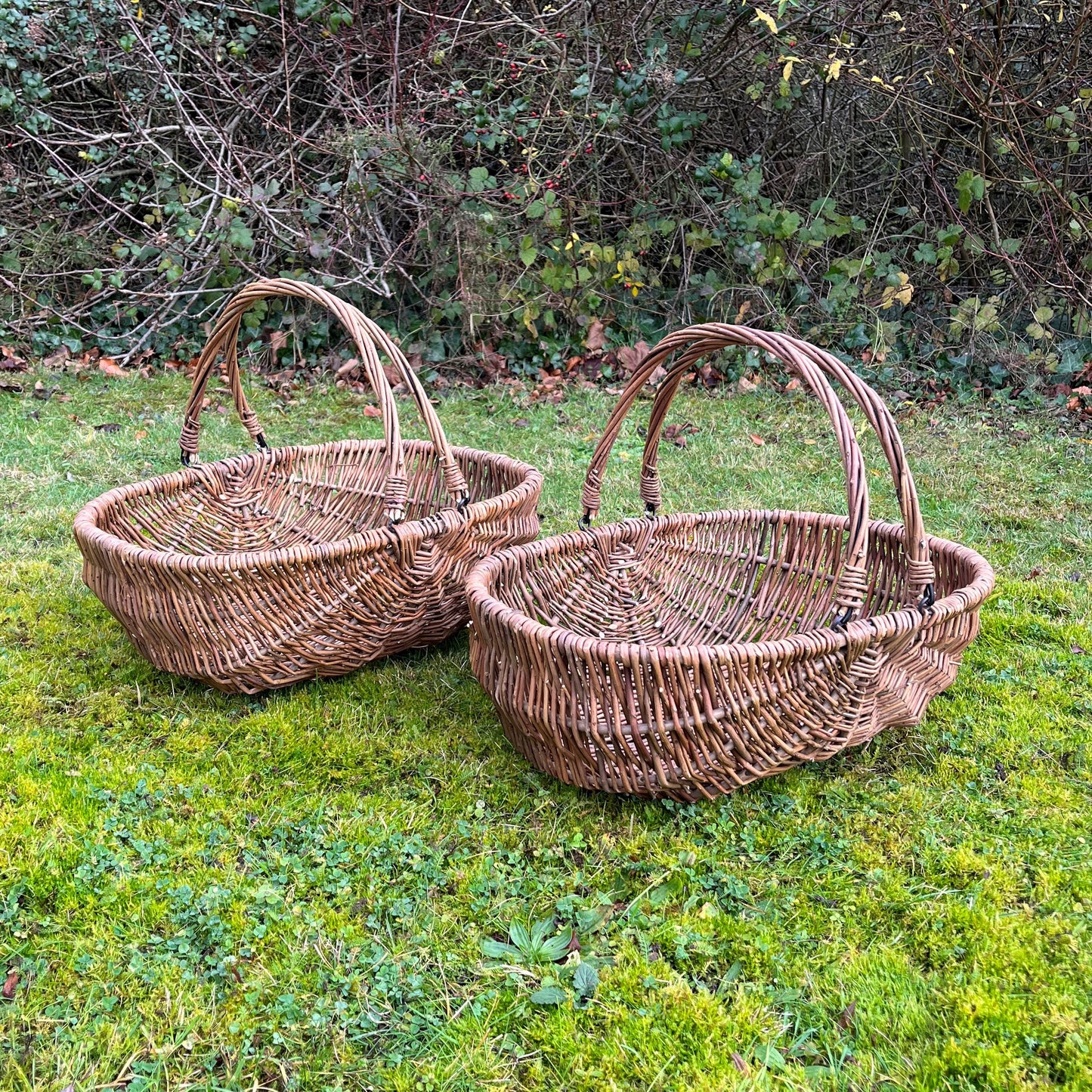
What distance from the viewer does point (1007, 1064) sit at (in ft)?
4.00

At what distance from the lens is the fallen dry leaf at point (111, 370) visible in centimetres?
501

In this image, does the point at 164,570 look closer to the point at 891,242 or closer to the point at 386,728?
the point at 386,728

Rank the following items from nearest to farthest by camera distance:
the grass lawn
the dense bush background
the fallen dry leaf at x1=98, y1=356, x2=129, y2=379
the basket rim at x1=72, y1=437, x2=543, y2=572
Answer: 1. the grass lawn
2. the basket rim at x1=72, y1=437, x2=543, y2=572
3. the dense bush background
4. the fallen dry leaf at x1=98, y1=356, x2=129, y2=379

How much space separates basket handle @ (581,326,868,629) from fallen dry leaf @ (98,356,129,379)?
370cm

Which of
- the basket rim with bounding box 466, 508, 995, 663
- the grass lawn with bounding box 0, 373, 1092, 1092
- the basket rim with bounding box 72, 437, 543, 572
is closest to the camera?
the grass lawn with bounding box 0, 373, 1092, 1092

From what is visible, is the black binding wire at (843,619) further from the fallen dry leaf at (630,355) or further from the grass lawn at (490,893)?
the fallen dry leaf at (630,355)

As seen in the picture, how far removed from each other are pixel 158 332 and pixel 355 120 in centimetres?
160

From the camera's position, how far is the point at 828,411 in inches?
69.0

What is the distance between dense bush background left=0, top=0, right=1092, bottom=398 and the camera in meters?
4.69

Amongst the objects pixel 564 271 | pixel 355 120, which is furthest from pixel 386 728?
pixel 355 120

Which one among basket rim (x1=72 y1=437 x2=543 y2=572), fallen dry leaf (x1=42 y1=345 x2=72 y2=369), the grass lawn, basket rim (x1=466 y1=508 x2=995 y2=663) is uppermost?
basket rim (x1=466 y1=508 x2=995 y2=663)

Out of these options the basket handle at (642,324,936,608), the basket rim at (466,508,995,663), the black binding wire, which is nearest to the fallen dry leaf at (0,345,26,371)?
the basket rim at (466,508,995,663)

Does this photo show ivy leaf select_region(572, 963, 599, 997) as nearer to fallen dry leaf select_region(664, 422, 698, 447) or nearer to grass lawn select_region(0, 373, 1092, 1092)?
grass lawn select_region(0, 373, 1092, 1092)

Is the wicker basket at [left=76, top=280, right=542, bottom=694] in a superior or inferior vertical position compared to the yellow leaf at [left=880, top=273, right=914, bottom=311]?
inferior
